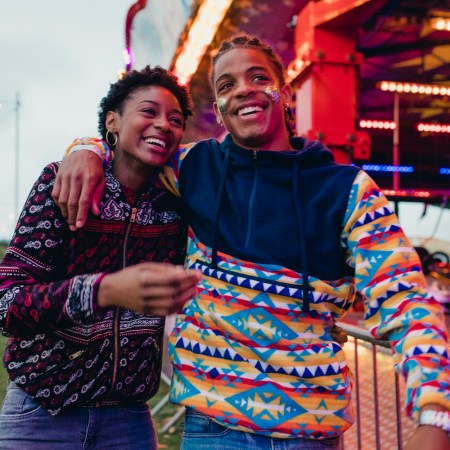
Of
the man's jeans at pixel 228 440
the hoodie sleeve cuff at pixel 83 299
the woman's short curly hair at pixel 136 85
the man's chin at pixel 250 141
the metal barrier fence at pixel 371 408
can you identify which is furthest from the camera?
the metal barrier fence at pixel 371 408

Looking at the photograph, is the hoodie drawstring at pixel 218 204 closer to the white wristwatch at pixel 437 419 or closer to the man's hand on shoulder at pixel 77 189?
the man's hand on shoulder at pixel 77 189

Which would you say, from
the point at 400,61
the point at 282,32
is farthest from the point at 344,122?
the point at 400,61

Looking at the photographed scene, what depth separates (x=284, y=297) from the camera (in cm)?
146

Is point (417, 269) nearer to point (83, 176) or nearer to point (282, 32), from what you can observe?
point (83, 176)

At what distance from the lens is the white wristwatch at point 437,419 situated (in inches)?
43.9

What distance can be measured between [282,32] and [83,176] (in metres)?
4.93

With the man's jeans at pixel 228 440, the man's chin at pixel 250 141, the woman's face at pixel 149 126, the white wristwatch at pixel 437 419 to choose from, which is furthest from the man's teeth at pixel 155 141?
the white wristwatch at pixel 437 419

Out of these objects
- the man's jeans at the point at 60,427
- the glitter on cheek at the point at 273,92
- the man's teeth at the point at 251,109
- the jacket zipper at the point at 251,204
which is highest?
the glitter on cheek at the point at 273,92

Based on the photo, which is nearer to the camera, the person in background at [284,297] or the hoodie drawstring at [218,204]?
the person in background at [284,297]

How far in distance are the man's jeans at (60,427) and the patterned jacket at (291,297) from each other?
33 centimetres

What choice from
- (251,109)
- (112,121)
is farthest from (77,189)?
(251,109)

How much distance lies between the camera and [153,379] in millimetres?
1780

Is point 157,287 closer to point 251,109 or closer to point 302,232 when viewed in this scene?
point 302,232

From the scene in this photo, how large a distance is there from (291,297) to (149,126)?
0.89 m
